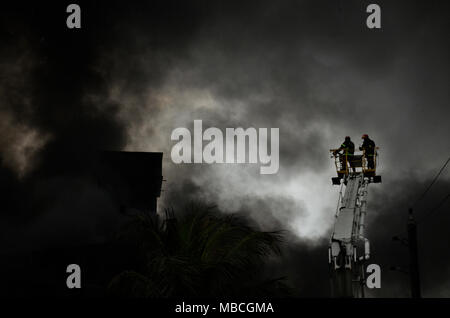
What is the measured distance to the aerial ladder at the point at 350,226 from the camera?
18781 millimetres

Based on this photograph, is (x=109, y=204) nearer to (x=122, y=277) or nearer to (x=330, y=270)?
(x=330, y=270)

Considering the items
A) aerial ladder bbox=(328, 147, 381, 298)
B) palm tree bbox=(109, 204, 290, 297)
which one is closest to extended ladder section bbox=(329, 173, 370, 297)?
aerial ladder bbox=(328, 147, 381, 298)

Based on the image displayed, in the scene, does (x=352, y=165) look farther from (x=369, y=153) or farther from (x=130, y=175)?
(x=130, y=175)

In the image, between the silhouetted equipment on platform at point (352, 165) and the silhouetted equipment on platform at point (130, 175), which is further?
the silhouetted equipment on platform at point (130, 175)

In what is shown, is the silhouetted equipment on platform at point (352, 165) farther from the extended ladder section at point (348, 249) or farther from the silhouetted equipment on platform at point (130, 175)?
the silhouetted equipment on platform at point (130, 175)

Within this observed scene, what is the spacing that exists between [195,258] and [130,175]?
19.2 m

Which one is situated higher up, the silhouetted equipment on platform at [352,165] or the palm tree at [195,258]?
the silhouetted equipment on platform at [352,165]

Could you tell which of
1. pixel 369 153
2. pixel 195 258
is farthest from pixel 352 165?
pixel 195 258

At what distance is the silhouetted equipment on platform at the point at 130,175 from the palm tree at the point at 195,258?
56.7 feet

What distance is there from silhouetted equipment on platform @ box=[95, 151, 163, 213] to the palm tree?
17286 millimetres

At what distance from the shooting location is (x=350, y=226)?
19375mm

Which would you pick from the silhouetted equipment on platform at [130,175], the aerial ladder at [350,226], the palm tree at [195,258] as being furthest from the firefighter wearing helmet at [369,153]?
the silhouetted equipment on platform at [130,175]

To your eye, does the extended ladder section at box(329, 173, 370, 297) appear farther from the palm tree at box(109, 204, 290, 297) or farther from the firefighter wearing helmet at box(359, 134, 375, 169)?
the palm tree at box(109, 204, 290, 297)
